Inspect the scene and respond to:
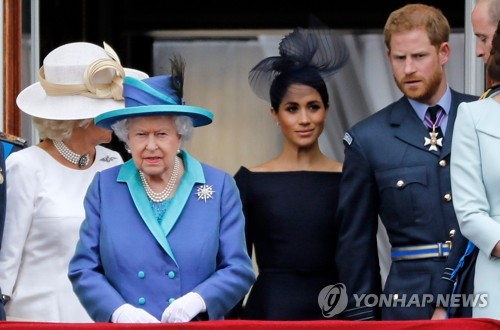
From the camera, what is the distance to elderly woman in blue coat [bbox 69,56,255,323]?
5039 mm

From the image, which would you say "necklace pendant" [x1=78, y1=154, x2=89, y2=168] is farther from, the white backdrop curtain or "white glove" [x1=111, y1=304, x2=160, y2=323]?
the white backdrop curtain

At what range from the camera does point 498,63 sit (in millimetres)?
5273

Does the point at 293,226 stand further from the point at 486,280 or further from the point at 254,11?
the point at 254,11

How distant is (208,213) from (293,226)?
35.9 inches

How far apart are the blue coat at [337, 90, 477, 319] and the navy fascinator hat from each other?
0.71 m

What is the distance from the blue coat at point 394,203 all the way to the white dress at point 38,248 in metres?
1.02

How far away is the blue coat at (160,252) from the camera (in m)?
5.05

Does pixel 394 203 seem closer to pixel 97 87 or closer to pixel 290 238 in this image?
pixel 290 238

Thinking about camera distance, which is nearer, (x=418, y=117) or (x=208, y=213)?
(x=208, y=213)

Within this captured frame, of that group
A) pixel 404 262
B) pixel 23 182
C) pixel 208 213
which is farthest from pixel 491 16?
pixel 23 182

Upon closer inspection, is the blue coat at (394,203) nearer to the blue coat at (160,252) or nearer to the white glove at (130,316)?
the blue coat at (160,252)

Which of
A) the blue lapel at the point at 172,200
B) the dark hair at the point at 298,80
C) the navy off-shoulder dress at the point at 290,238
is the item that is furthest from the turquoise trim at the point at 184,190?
the dark hair at the point at 298,80

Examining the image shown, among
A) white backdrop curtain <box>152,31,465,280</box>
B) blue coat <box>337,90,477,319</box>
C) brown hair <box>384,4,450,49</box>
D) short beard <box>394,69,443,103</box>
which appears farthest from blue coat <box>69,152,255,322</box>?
white backdrop curtain <box>152,31,465,280</box>

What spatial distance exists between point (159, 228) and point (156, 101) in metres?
0.43
